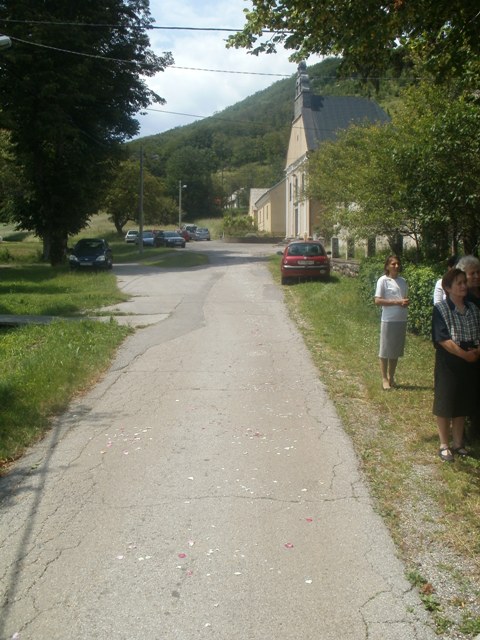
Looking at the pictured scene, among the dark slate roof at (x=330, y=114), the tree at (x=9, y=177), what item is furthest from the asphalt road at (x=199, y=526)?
the dark slate roof at (x=330, y=114)

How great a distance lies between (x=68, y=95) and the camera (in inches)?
1172

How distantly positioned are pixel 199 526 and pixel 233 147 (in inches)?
5382

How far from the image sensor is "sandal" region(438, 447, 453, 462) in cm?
612

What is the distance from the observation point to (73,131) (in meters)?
30.8

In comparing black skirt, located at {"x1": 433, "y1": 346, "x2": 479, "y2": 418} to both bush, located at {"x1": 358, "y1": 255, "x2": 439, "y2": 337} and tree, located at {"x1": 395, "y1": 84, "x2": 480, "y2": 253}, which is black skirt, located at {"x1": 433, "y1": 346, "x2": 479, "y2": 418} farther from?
tree, located at {"x1": 395, "y1": 84, "x2": 480, "y2": 253}

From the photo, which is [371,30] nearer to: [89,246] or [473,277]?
[473,277]

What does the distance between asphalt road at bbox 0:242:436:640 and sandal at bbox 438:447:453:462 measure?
30.5 inches

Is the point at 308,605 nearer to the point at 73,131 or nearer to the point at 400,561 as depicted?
the point at 400,561

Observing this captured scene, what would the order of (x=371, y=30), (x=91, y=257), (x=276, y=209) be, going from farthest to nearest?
(x=276, y=209) → (x=91, y=257) → (x=371, y=30)

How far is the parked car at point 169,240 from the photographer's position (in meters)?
51.9

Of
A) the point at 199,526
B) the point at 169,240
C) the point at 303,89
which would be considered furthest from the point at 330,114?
the point at 199,526

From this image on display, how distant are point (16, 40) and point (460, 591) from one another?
29044 millimetres

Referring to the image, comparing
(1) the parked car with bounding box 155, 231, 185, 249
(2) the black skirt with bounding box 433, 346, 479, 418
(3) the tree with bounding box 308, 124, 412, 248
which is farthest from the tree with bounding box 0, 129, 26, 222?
(2) the black skirt with bounding box 433, 346, 479, 418

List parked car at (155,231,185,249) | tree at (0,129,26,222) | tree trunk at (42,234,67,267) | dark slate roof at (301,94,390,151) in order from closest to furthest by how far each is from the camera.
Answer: tree trunk at (42,234,67,267)
tree at (0,129,26,222)
dark slate roof at (301,94,390,151)
parked car at (155,231,185,249)
